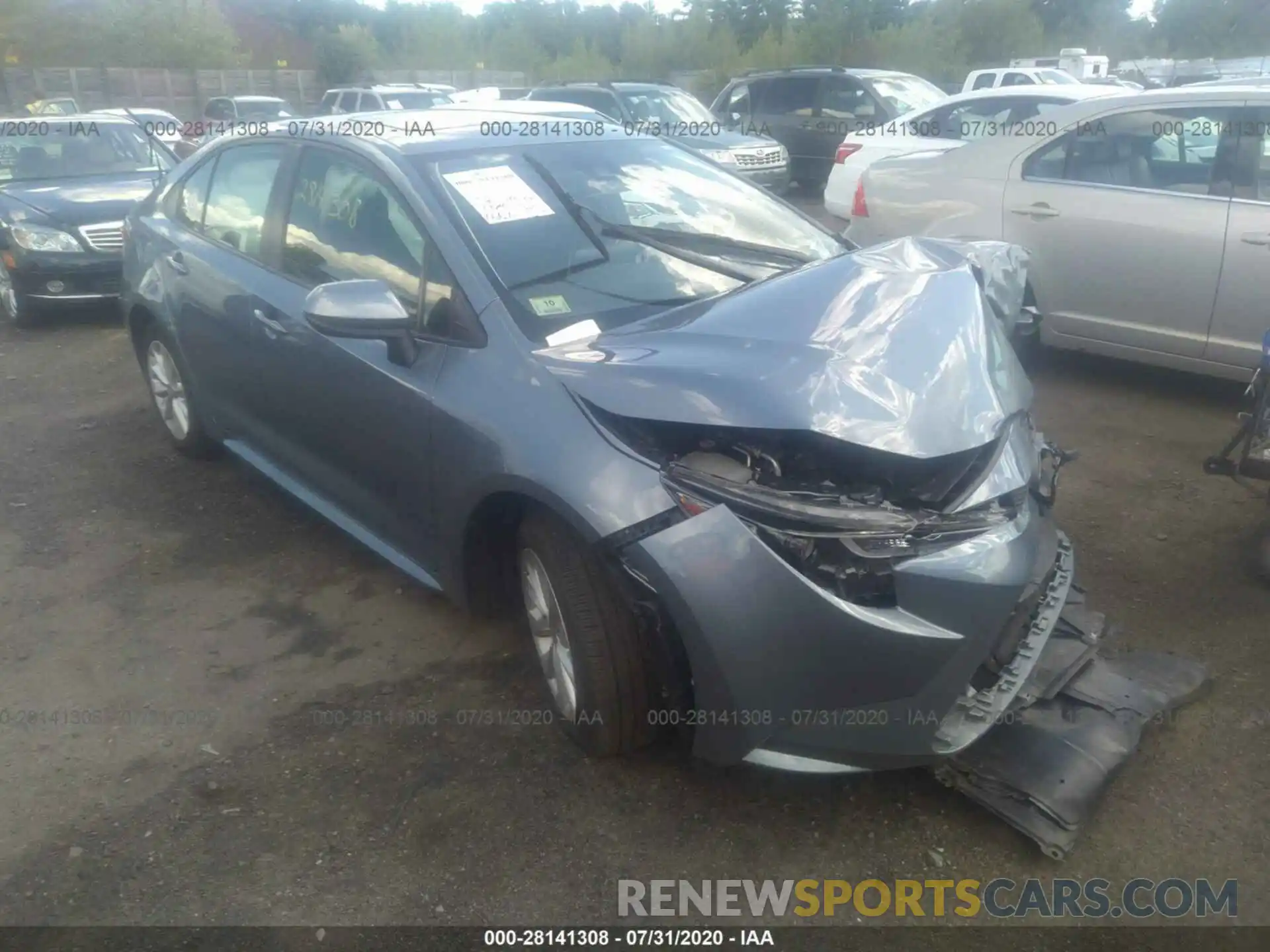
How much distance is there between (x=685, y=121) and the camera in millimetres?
12680

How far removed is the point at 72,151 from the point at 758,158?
7203 mm

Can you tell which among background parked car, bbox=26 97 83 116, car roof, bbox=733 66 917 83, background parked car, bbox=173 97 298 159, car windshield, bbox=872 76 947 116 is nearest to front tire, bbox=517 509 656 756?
car windshield, bbox=872 76 947 116

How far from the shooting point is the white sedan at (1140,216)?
488 centimetres

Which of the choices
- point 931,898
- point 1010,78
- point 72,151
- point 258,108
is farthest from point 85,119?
point 1010,78

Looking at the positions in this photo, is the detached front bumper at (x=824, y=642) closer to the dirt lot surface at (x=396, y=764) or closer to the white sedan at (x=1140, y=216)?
the dirt lot surface at (x=396, y=764)

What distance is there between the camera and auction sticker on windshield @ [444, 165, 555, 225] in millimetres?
3145

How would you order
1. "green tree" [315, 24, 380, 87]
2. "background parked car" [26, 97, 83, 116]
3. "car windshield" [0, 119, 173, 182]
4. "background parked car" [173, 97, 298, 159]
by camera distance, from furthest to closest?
"green tree" [315, 24, 380, 87] → "background parked car" [26, 97, 83, 116] → "background parked car" [173, 97, 298, 159] → "car windshield" [0, 119, 173, 182]

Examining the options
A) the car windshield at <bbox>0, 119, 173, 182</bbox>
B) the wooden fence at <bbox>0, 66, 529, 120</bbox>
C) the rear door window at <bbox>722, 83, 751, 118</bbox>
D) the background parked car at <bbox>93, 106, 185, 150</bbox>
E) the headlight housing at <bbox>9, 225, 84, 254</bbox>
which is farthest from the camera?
the wooden fence at <bbox>0, 66, 529, 120</bbox>

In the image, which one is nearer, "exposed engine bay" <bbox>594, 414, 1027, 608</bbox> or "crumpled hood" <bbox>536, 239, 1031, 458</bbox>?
"exposed engine bay" <bbox>594, 414, 1027, 608</bbox>

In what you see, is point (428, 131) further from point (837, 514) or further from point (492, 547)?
point (837, 514)

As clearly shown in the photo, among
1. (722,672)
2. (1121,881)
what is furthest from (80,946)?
(1121,881)

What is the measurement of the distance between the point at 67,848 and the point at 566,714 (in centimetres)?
139

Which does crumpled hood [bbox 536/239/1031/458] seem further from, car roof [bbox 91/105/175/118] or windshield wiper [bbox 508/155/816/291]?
car roof [bbox 91/105/175/118]

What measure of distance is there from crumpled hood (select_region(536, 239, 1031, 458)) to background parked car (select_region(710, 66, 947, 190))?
1103cm
